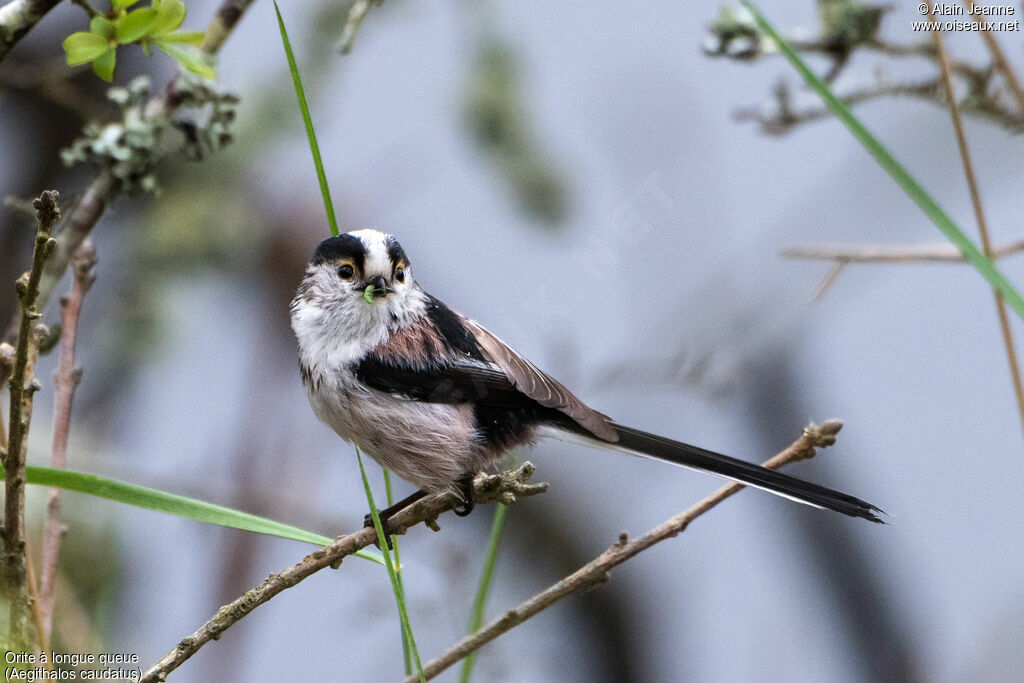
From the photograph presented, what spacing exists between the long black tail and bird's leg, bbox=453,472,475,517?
0.27 meters

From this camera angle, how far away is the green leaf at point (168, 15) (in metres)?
1.13

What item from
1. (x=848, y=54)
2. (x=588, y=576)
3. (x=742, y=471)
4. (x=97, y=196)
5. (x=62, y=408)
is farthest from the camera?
(x=848, y=54)

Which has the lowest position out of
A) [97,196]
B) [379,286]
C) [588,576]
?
[588,576]

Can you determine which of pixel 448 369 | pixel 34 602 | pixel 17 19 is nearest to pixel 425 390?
pixel 448 369

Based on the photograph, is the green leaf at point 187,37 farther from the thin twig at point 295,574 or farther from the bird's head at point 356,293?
the thin twig at point 295,574

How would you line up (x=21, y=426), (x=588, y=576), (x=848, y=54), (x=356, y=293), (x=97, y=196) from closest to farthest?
1. (x=21, y=426)
2. (x=588, y=576)
3. (x=356, y=293)
4. (x=97, y=196)
5. (x=848, y=54)

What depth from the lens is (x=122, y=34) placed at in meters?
1.10

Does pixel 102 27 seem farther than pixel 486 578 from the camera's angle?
No

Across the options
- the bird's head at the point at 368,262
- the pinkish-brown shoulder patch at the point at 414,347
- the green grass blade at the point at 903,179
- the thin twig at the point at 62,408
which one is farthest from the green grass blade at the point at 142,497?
the green grass blade at the point at 903,179

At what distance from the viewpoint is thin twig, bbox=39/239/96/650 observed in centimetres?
125

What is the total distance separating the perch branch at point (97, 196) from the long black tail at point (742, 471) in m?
0.96

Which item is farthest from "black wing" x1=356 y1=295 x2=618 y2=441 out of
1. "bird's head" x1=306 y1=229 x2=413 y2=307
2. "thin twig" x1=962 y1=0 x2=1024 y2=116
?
"thin twig" x1=962 y1=0 x2=1024 y2=116

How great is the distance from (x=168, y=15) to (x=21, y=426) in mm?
511

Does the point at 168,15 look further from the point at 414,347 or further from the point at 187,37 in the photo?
the point at 414,347
